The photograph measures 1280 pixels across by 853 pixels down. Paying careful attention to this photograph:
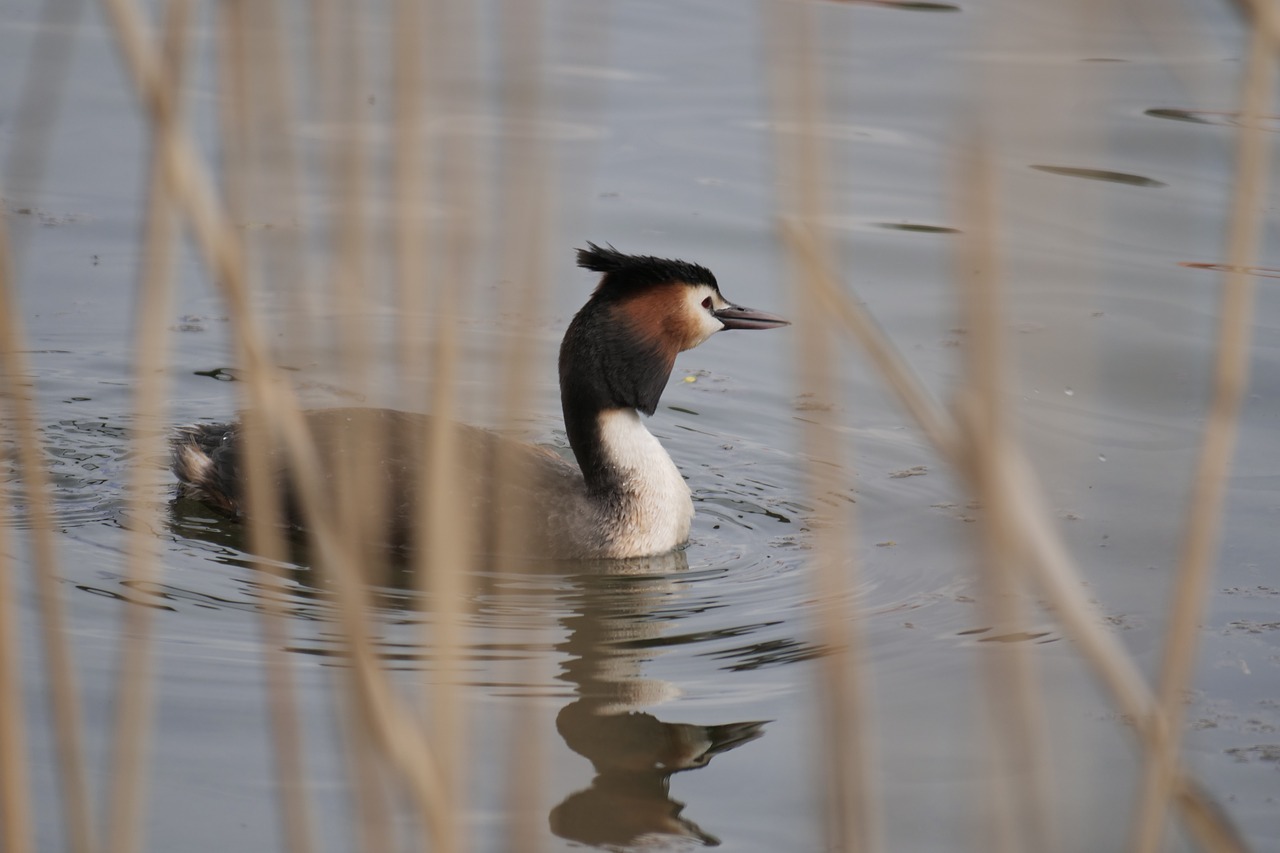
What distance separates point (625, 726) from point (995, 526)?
2.45 m

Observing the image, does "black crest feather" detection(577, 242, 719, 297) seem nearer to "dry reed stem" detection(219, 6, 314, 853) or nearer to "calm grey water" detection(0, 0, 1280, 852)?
"calm grey water" detection(0, 0, 1280, 852)

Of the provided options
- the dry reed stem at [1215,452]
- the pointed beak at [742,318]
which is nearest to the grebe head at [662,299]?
the pointed beak at [742,318]

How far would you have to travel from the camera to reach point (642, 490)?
5.72 metres

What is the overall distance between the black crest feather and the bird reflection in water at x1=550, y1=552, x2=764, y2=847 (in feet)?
3.22

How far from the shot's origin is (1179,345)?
7473 millimetres

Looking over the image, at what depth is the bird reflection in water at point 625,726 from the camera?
12.3 feet

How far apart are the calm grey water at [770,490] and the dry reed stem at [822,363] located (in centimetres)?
9

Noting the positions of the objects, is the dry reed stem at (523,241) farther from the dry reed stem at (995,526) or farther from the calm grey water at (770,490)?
the dry reed stem at (995,526)

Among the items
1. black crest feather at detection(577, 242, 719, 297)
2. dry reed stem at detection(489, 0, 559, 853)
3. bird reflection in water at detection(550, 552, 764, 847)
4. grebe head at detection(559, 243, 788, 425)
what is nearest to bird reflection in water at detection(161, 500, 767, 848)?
bird reflection in water at detection(550, 552, 764, 847)

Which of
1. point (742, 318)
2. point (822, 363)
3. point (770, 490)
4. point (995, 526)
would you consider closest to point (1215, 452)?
point (995, 526)

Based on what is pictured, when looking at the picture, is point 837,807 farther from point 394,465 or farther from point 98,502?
point 98,502

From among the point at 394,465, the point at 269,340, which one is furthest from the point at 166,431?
the point at 394,465

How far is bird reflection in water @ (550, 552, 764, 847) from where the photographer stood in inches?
148

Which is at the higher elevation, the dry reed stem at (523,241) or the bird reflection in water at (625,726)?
the dry reed stem at (523,241)
